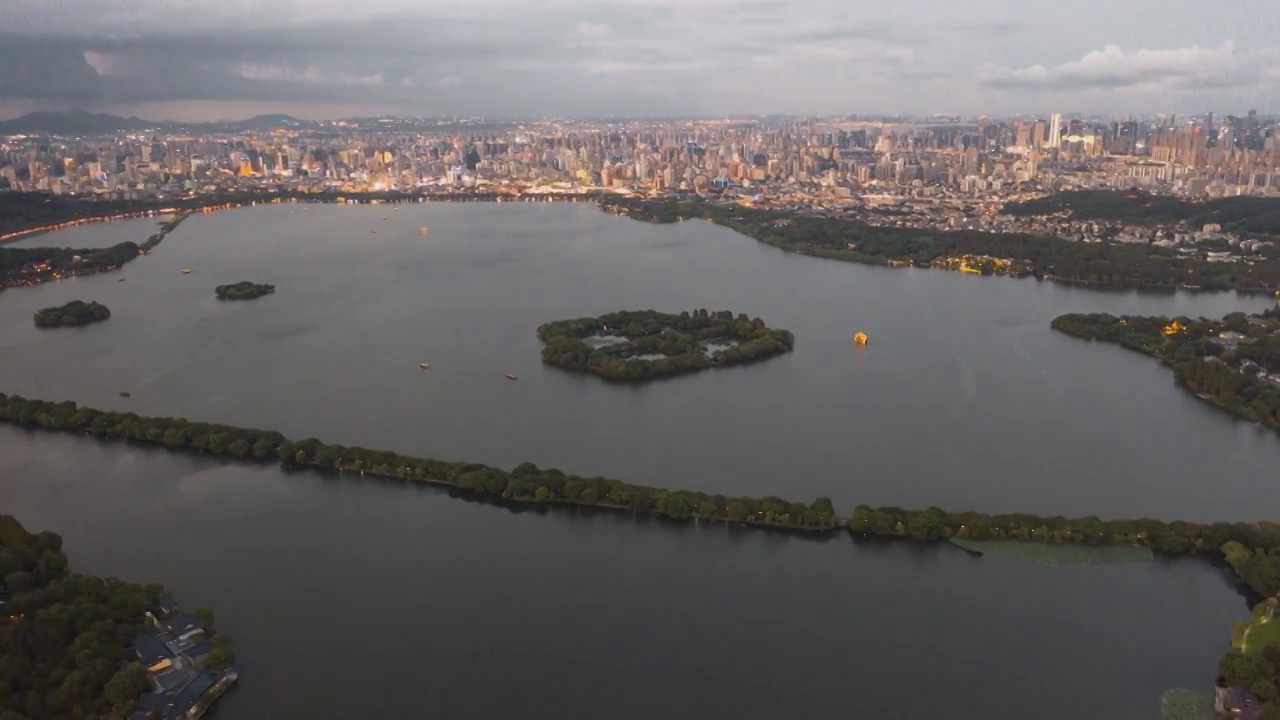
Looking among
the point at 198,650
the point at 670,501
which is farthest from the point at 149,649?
the point at 670,501

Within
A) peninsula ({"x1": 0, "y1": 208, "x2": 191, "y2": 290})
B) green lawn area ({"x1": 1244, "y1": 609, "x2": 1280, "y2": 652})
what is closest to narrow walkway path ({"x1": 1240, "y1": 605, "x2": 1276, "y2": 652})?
green lawn area ({"x1": 1244, "y1": 609, "x2": 1280, "y2": 652})

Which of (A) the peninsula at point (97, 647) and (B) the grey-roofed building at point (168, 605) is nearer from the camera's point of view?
(A) the peninsula at point (97, 647)

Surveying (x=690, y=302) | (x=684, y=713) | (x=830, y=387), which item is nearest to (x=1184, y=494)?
(x=830, y=387)

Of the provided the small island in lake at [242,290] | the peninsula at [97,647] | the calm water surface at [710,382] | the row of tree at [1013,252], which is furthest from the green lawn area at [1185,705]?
the small island in lake at [242,290]

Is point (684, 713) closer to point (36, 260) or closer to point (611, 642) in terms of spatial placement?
point (611, 642)

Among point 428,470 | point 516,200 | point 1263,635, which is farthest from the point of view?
point 516,200

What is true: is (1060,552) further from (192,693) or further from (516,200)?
(516,200)

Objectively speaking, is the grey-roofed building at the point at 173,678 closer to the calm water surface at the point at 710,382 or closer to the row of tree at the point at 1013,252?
the calm water surface at the point at 710,382
